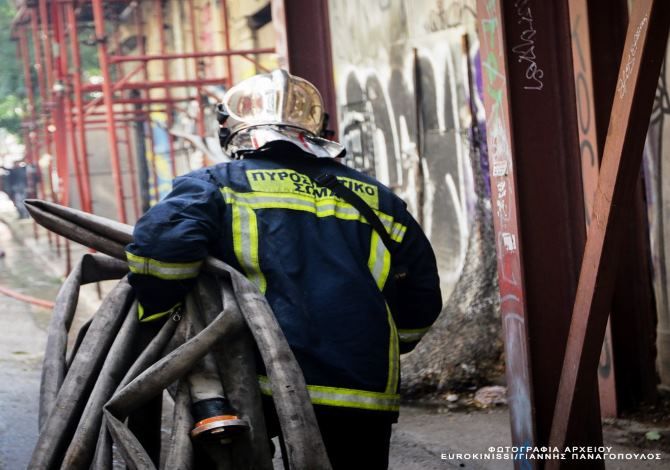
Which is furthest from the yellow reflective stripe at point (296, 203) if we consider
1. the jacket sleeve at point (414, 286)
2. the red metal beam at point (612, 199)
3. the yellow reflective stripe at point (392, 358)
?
the red metal beam at point (612, 199)

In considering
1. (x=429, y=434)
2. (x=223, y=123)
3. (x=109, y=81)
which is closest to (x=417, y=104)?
(x=429, y=434)

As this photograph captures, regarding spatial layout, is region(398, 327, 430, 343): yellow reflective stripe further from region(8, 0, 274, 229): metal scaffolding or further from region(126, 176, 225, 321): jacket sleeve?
region(8, 0, 274, 229): metal scaffolding

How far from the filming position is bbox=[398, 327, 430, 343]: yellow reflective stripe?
11.1ft

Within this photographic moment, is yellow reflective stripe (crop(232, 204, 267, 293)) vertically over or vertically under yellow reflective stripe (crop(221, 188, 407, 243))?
under

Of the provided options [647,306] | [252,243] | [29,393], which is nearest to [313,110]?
[252,243]

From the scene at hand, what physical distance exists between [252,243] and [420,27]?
5163 millimetres

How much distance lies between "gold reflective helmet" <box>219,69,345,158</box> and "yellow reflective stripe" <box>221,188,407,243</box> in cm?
21

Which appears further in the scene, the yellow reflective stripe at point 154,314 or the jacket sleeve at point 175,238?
the yellow reflective stripe at point 154,314

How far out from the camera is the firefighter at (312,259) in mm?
2934

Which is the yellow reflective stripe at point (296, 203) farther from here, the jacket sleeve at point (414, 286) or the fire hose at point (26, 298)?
the fire hose at point (26, 298)

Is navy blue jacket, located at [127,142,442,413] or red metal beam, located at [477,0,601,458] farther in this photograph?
red metal beam, located at [477,0,601,458]

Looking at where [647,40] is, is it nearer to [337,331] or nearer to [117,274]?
[337,331]

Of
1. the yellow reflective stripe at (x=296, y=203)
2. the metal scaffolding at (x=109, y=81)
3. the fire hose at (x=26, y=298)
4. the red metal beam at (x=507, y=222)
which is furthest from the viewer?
the metal scaffolding at (x=109, y=81)

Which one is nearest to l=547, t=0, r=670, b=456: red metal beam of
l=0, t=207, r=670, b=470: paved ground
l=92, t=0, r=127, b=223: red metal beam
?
l=0, t=207, r=670, b=470: paved ground
